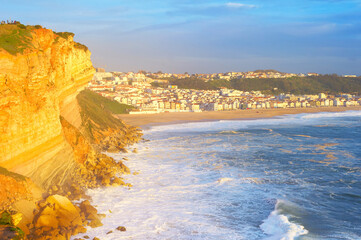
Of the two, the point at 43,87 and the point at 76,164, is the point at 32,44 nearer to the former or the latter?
the point at 43,87

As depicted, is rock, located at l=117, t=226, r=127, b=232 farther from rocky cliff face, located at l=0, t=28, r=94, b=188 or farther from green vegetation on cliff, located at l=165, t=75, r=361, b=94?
green vegetation on cliff, located at l=165, t=75, r=361, b=94

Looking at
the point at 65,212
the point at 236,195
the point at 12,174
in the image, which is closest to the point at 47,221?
the point at 65,212

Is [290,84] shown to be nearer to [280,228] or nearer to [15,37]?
[280,228]

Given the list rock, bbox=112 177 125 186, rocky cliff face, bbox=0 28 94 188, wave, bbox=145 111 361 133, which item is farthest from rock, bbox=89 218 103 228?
wave, bbox=145 111 361 133

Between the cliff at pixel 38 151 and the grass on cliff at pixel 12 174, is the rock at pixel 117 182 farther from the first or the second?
the grass on cliff at pixel 12 174

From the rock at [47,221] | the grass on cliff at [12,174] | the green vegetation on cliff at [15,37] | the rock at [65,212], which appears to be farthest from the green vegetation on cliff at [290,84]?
the grass on cliff at [12,174]
